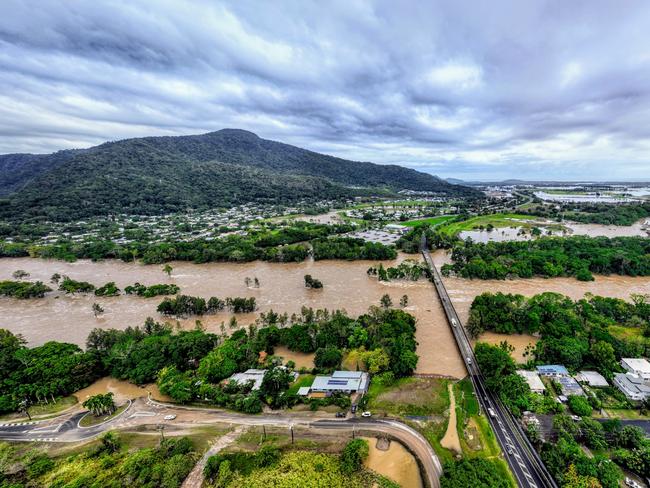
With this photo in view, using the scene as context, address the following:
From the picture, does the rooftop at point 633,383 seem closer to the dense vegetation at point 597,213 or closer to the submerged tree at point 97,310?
the submerged tree at point 97,310

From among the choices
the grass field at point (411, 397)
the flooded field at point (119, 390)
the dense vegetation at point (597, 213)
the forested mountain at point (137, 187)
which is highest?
the forested mountain at point (137, 187)

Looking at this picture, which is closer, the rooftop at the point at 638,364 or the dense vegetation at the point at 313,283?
the rooftop at the point at 638,364

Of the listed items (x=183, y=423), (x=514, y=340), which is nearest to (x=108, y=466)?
(x=183, y=423)

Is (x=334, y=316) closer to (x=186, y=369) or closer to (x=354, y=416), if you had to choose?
(x=354, y=416)

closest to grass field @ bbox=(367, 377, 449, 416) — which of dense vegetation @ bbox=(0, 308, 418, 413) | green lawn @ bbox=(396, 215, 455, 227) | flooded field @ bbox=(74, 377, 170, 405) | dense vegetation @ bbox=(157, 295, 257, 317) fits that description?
dense vegetation @ bbox=(0, 308, 418, 413)

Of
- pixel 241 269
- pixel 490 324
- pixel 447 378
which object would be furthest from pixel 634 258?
pixel 241 269

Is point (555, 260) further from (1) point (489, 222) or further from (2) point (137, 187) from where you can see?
(2) point (137, 187)

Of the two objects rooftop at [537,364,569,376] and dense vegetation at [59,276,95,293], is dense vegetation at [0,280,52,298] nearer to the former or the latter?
dense vegetation at [59,276,95,293]

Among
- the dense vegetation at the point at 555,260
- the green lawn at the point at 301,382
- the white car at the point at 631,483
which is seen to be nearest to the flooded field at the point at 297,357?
the green lawn at the point at 301,382
